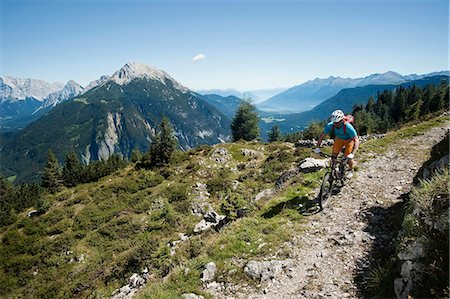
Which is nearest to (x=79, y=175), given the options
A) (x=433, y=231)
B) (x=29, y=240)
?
(x=29, y=240)

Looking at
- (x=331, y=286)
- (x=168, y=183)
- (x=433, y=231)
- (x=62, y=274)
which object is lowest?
(x=62, y=274)

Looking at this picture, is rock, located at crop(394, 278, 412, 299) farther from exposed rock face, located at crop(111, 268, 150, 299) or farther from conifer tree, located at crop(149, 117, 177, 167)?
conifer tree, located at crop(149, 117, 177, 167)

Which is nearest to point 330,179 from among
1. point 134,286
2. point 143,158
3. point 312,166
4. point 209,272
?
point 312,166

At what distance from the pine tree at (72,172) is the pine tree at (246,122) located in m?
38.3

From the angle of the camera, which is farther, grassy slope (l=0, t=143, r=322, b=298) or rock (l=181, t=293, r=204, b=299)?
grassy slope (l=0, t=143, r=322, b=298)

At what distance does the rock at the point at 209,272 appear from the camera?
26.6 feet

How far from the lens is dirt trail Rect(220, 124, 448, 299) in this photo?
7164 mm

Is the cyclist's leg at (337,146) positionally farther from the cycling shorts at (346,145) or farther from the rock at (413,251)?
the rock at (413,251)

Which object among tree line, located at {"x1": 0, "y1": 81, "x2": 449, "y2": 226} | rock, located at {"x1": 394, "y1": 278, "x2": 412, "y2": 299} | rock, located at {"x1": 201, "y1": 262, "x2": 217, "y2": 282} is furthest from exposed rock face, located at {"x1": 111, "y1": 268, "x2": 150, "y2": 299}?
tree line, located at {"x1": 0, "y1": 81, "x2": 449, "y2": 226}

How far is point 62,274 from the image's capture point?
21.0 m

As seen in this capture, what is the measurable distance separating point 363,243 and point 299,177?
7.18 m

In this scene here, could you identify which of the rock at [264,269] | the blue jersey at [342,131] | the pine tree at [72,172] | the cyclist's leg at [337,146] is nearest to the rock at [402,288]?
the rock at [264,269]

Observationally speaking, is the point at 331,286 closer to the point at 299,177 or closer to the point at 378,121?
the point at 299,177

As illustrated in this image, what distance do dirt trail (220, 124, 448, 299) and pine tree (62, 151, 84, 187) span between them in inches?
2164
